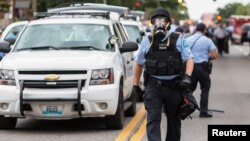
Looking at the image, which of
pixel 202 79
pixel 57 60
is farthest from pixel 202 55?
pixel 57 60

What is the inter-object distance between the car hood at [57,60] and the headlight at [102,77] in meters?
0.08

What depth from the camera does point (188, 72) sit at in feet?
28.4

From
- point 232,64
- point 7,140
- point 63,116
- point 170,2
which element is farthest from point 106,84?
point 170,2

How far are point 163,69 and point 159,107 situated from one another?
17.3 inches

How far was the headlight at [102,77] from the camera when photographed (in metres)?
11.3

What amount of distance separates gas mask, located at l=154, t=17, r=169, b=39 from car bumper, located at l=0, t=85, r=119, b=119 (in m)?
2.85

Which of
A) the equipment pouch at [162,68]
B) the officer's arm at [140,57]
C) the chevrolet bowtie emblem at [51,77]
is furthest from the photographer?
the chevrolet bowtie emblem at [51,77]

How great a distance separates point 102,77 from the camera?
11.4 m

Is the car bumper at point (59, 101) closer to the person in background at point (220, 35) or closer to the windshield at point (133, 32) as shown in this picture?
the windshield at point (133, 32)

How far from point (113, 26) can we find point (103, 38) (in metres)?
0.65

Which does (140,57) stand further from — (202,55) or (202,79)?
(202,79)

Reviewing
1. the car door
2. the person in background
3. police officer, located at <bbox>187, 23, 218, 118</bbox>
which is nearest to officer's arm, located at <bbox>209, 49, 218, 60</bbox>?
police officer, located at <bbox>187, 23, 218, 118</bbox>

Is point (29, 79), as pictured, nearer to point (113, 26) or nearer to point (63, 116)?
point (63, 116)

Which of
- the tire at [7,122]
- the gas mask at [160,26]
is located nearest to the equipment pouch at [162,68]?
the gas mask at [160,26]
